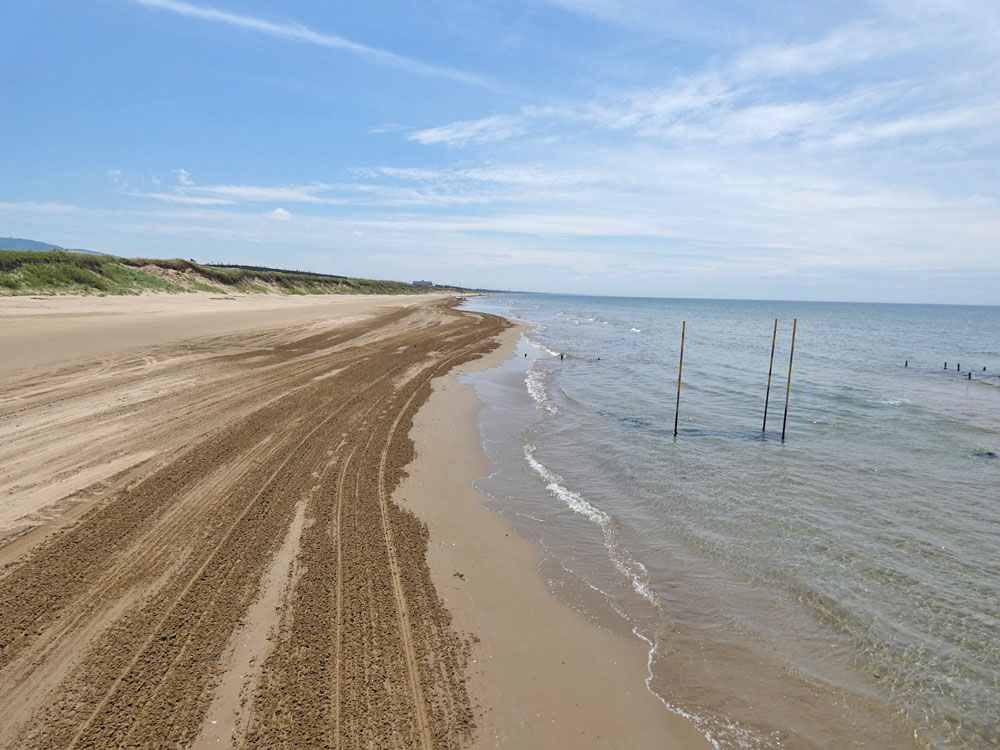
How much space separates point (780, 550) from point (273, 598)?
705 cm

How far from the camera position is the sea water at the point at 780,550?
464cm

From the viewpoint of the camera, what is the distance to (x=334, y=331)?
3025cm

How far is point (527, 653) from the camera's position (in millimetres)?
4855

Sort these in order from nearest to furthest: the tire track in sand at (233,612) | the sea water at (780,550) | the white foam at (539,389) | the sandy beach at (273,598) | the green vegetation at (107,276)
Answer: the tire track in sand at (233,612) → the sandy beach at (273,598) → the sea water at (780,550) → the white foam at (539,389) → the green vegetation at (107,276)

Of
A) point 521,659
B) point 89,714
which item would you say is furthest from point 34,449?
point 521,659

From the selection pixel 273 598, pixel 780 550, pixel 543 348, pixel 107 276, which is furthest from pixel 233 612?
pixel 107 276

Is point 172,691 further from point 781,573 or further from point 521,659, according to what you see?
point 781,573

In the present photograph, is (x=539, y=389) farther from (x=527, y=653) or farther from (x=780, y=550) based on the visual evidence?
(x=527, y=653)

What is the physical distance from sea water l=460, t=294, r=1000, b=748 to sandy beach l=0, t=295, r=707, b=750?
0.72m

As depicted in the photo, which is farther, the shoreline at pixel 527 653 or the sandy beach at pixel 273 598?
the shoreline at pixel 527 653

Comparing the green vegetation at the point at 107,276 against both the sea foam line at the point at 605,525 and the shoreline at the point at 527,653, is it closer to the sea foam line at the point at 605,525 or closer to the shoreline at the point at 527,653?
the sea foam line at the point at 605,525

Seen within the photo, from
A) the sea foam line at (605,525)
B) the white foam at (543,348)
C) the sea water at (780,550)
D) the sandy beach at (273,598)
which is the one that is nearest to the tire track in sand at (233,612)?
the sandy beach at (273,598)

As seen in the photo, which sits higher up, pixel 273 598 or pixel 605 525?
pixel 273 598

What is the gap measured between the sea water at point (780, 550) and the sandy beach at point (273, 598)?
72 cm
